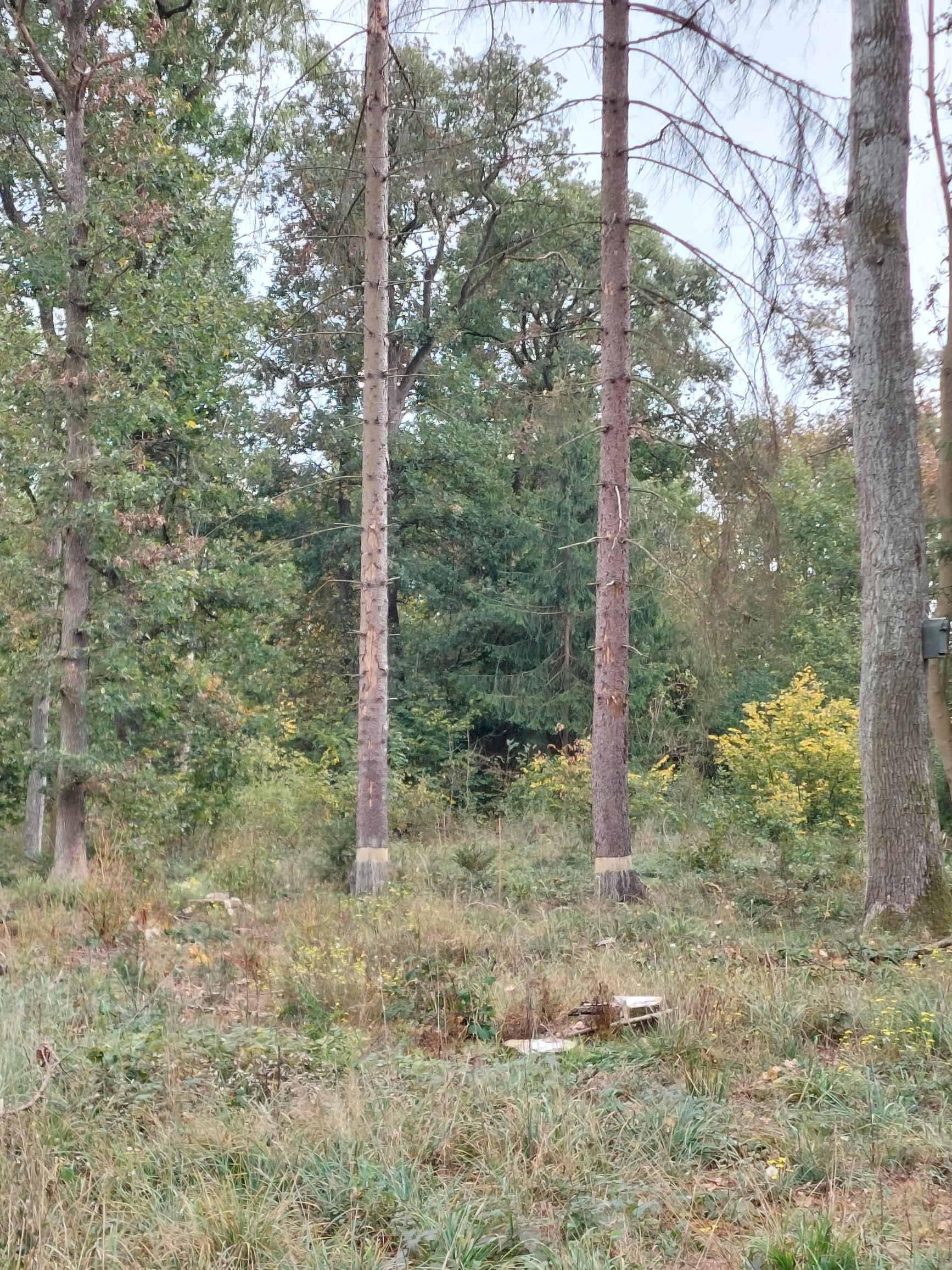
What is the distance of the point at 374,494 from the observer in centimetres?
1148

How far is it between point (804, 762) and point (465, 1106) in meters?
11.5

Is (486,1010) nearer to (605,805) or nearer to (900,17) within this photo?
(605,805)

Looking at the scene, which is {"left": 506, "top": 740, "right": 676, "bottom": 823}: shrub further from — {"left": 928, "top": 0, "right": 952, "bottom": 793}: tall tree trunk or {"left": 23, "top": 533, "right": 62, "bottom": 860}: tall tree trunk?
{"left": 23, "top": 533, "right": 62, "bottom": 860}: tall tree trunk

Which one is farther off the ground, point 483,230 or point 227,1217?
point 483,230

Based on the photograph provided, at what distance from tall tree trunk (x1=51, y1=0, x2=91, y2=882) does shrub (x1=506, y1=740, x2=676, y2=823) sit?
7407 millimetres

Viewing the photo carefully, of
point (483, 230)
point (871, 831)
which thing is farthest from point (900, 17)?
point (483, 230)

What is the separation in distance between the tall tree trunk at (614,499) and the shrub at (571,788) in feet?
18.0

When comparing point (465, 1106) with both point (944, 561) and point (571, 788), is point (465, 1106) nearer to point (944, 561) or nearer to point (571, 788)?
point (944, 561)

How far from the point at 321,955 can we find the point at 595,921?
2783 millimetres

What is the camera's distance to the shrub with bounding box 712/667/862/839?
1416 centimetres

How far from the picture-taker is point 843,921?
27.7ft

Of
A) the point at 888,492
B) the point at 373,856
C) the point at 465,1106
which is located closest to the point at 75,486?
the point at 373,856

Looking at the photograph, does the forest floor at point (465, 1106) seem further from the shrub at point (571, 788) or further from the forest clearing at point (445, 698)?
the shrub at point (571, 788)

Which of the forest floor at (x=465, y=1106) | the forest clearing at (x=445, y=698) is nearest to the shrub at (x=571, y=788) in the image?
the forest clearing at (x=445, y=698)
